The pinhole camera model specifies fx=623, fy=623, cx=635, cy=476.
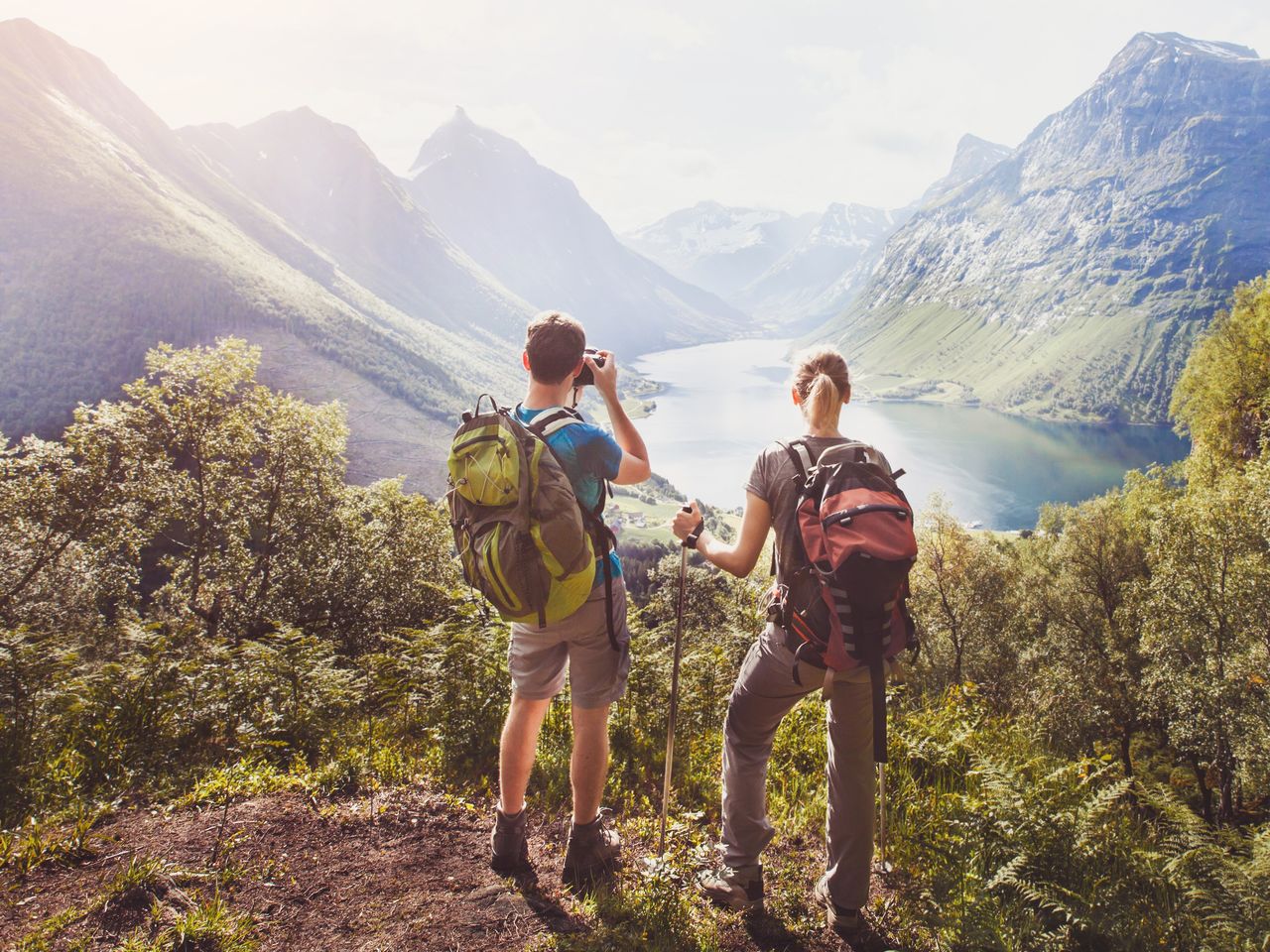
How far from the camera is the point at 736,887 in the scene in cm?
296

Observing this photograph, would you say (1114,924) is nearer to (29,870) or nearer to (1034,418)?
(29,870)

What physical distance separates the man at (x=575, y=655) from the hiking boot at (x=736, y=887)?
1.77 ft

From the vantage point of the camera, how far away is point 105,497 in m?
14.8

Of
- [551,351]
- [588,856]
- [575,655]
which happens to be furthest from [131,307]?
[588,856]

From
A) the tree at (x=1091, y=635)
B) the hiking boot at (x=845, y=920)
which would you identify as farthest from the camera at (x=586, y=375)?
the tree at (x=1091, y=635)

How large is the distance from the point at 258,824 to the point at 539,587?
2.28 metres

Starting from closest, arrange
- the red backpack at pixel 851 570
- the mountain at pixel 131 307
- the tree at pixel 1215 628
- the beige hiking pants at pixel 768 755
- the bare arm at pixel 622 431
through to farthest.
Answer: the red backpack at pixel 851 570 < the beige hiking pants at pixel 768 755 < the bare arm at pixel 622 431 < the tree at pixel 1215 628 < the mountain at pixel 131 307

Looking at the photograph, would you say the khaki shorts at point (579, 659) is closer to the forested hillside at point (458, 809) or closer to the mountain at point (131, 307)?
the forested hillside at point (458, 809)

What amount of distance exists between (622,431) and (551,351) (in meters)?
0.63

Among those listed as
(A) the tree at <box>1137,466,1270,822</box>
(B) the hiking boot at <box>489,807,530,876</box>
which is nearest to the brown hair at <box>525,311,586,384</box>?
(B) the hiking boot at <box>489,807,530,876</box>

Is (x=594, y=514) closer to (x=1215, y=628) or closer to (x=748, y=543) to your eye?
(x=748, y=543)

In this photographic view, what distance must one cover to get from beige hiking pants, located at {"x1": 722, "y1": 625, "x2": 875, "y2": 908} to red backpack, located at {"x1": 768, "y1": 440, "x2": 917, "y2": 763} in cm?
11

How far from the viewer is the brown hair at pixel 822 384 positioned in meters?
2.97

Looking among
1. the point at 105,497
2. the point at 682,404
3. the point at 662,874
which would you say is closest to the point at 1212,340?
the point at 662,874
